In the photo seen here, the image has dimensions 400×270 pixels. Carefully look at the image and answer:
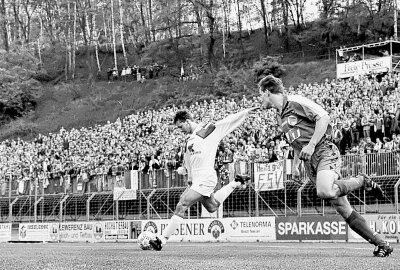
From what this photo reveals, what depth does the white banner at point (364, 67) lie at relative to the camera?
33969 millimetres

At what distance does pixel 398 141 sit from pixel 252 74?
28401 millimetres

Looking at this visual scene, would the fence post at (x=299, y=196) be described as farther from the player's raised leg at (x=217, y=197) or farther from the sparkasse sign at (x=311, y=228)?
the player's raised leg at (x=217, y=197)

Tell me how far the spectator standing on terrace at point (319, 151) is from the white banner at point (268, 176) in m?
13.5

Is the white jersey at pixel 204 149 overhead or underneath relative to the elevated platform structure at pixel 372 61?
underneath

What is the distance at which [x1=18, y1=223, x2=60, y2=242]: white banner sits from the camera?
2938 centimetres

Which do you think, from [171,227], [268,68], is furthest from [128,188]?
[268,68]

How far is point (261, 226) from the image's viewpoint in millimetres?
23641

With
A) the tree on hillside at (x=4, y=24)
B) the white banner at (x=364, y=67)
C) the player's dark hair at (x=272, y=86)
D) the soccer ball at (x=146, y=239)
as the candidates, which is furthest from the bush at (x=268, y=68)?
the player's dark hair at (x=272, y=86)

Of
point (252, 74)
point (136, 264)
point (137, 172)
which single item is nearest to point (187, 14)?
point (252, 74)

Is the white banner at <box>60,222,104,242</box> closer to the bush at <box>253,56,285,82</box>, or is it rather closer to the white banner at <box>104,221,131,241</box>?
the white banner at <box>104,221,131,241</box>

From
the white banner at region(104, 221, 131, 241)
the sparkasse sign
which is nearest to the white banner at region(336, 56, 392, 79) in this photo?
the sparkasse sign

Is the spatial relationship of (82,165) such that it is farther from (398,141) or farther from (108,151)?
(398,141)

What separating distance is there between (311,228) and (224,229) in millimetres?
3461

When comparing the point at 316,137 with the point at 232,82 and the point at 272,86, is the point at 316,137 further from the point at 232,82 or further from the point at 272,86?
the point at 232,82
